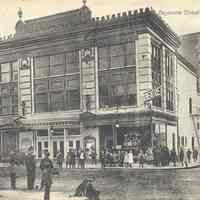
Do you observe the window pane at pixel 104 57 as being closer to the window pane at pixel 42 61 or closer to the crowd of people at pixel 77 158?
the window pane at pixel 42 61

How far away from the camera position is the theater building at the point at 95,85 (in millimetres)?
6766

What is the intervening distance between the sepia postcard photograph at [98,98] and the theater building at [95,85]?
2 cm

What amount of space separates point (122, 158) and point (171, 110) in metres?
0.84

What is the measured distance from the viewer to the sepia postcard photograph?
6605mm

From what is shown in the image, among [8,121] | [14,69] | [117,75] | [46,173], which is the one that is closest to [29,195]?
[46,173]

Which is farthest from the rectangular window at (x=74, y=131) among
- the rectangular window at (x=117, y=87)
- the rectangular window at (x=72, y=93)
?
the rectangular window at (x=117, y=87)

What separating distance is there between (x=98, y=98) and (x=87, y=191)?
1454 millimetres

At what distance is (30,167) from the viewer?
23.5 feet

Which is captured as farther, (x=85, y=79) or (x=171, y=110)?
(x=85, y=79)

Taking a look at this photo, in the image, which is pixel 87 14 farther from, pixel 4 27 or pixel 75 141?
pixel 75 141

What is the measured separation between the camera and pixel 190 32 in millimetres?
6430

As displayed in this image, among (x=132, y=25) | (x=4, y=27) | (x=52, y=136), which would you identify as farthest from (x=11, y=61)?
(x=132, y=25)

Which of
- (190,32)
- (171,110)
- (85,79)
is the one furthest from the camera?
(85,79)

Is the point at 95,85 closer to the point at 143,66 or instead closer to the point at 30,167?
the point at 143,66
